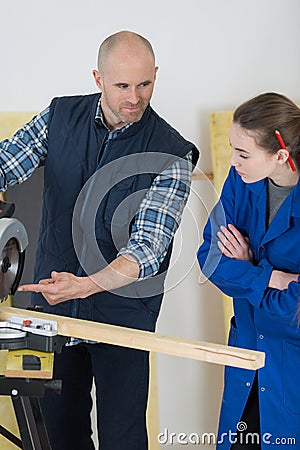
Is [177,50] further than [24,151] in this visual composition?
Yes

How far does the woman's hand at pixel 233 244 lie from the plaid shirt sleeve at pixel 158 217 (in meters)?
0.17

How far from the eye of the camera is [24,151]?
2406mm

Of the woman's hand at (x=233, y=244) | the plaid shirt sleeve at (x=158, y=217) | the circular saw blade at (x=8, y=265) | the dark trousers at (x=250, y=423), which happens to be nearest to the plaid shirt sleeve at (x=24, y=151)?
the plaid shirt sleeve at (x=158, y=217)

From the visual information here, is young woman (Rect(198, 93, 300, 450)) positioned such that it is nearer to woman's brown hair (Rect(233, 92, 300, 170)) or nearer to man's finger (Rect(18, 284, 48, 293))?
woman's brown hair (Rect(233, 92, 300, 170))

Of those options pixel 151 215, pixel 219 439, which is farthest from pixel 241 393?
pixel 151 215

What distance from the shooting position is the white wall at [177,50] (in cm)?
308

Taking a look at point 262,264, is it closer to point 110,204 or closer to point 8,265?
point 110,204

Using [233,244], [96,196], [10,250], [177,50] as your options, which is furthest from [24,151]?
[177,50]

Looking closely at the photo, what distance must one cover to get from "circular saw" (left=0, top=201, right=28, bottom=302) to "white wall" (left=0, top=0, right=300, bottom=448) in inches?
48.1

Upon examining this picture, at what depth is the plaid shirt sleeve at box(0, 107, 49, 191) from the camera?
2.39 m

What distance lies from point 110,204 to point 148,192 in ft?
0.39

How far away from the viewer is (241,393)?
2.19 metres

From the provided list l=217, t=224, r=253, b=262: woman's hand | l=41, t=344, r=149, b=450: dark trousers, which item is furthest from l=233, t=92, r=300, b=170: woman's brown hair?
l=41, t=344, r=149, b=450: dark trousers

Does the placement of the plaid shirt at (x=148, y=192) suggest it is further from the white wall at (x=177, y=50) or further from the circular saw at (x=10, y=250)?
the white wall at (x=177, y=50)
